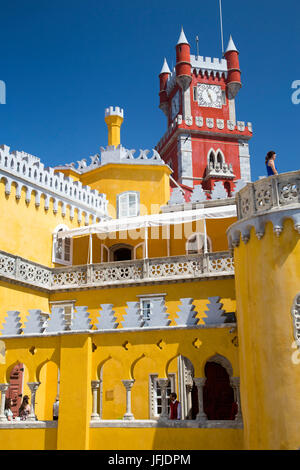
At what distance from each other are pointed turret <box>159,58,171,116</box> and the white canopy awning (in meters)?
26.6

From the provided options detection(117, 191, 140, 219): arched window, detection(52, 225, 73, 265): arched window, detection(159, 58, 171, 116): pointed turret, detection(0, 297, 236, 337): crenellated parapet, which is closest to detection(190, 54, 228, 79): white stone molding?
detection(159, 58, 171, 116): pointed turret

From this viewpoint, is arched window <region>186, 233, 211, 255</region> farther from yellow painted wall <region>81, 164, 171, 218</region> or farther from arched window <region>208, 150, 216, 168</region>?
arched window <region>208, 150, 216, 168</region>

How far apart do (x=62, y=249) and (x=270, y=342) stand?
14.7 meters

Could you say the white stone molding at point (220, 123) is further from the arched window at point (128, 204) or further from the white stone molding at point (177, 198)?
the white stone molding at point (177, 198)

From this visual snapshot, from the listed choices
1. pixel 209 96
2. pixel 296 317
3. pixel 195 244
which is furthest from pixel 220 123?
pixel 296 317

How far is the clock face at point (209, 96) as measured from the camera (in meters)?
42.8

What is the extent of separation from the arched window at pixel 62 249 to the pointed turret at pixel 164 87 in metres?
26.2

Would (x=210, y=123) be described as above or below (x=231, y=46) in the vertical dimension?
below

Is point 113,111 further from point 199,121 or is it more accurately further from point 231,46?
point 231,46

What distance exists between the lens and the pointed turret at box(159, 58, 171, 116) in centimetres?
4619

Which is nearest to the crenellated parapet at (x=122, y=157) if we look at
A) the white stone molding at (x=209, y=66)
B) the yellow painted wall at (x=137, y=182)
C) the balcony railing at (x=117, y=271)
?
the yellow painted wall at (x=137, y=182)

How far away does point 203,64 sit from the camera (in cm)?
4344

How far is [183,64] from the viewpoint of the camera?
42.2 metres
